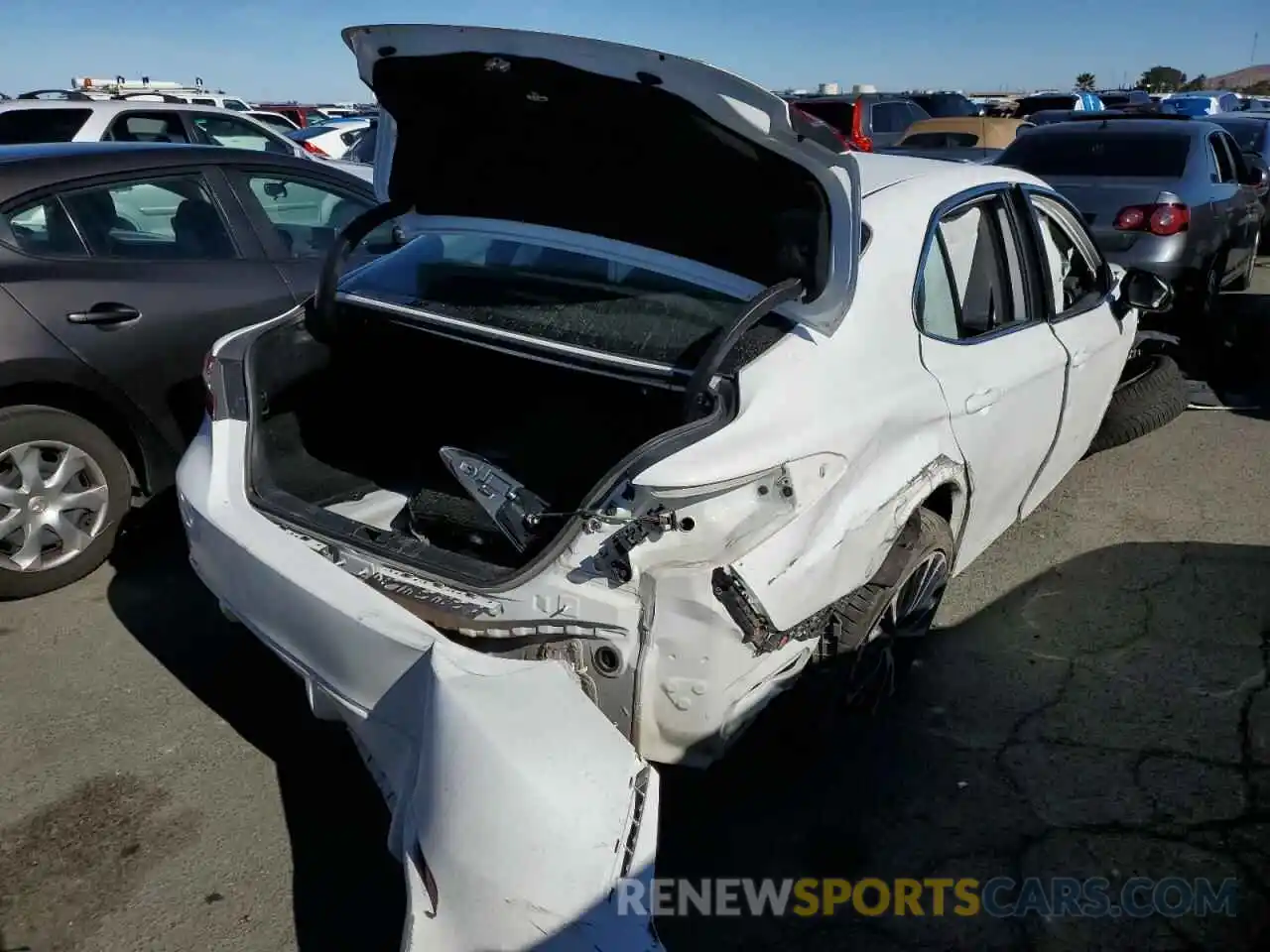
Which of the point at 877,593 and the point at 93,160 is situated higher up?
the point at 93,160

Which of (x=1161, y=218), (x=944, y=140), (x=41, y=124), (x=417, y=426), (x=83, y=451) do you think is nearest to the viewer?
(x=417, y=426)

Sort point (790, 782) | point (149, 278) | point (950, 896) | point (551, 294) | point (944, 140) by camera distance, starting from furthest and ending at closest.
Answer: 1. point (944, 140)
2. point (149, 278)
3. point (551, 294)
4. point (790, 782)
5. point (950, 896)

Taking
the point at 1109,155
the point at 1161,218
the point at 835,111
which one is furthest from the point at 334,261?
the point at 835,111

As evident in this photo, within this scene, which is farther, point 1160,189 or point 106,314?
point 1160,189

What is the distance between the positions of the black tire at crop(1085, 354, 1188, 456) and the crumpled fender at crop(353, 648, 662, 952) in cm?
372

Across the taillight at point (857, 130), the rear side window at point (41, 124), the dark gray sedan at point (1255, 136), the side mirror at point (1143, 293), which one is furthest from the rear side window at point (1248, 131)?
the rear side window at point (41, 124)

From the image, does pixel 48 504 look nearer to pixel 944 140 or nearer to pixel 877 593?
pixel 877 593

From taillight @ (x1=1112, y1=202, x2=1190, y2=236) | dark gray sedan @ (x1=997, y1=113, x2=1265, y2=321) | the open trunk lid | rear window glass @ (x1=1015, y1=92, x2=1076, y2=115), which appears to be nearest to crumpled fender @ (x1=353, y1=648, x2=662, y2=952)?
the open trunk lid

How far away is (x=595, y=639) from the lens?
221cm

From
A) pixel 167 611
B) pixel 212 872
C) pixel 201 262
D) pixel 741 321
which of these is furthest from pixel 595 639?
pixel 201 262

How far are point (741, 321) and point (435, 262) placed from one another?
4.08ft

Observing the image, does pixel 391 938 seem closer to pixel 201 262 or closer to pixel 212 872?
pixel 212 872

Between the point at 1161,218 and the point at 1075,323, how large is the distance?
4.00 metres

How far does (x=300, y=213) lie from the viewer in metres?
4.98
